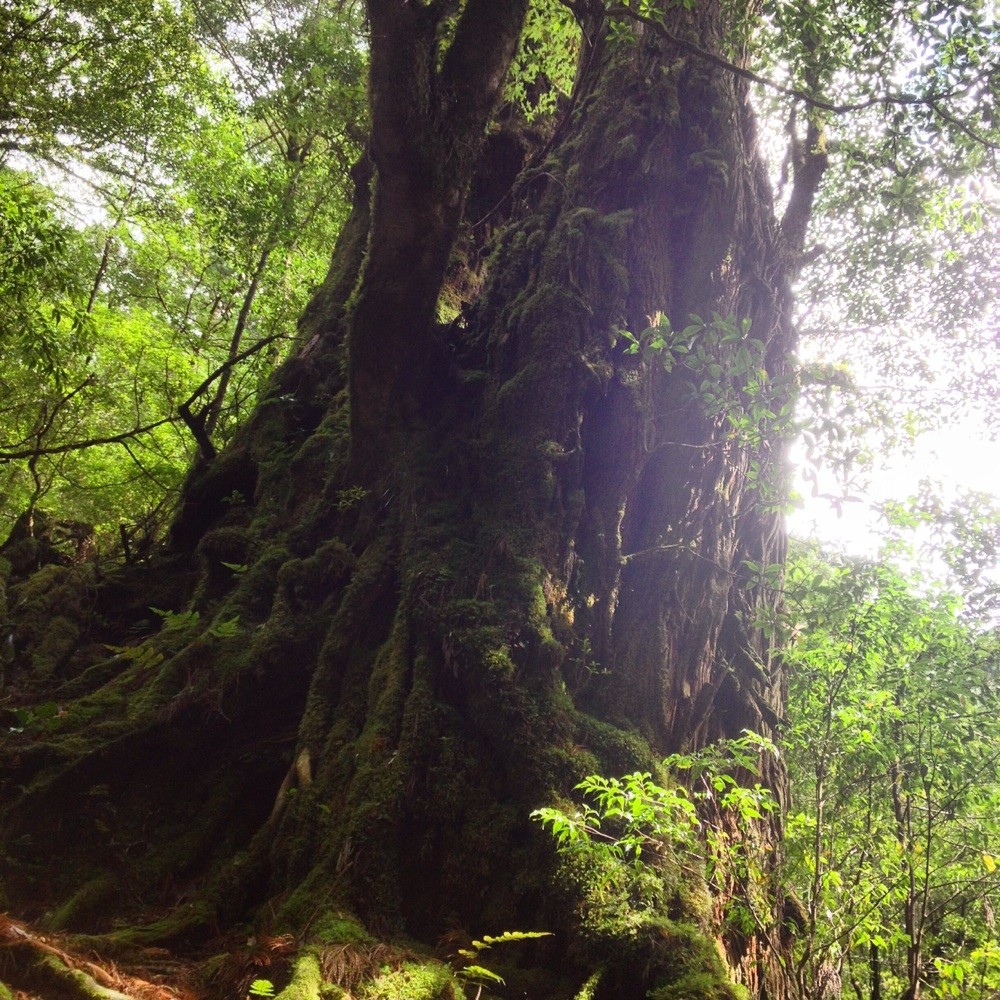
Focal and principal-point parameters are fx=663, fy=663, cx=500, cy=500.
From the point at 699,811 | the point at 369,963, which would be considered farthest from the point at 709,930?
the point at 369,963

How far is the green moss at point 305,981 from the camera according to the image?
2316 mm

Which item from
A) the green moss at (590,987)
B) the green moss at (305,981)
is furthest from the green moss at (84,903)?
the green moss at (590,987)

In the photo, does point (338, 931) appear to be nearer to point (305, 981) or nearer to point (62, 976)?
point (305, 981)

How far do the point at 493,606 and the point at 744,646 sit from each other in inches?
68.1

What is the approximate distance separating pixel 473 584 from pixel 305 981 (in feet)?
6.90

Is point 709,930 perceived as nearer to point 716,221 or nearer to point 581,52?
point 716,221

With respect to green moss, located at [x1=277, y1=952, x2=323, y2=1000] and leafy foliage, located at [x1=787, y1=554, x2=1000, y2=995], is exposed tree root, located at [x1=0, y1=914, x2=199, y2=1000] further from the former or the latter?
leafy foliage, located at [x1=787, y1=554, x2=1000, y2=995]

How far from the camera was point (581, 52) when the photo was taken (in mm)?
6340

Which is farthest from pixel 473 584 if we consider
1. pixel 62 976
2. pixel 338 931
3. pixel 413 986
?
pixel 62 976

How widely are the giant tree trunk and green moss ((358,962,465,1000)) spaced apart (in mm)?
351

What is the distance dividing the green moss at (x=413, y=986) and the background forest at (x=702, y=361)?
0.13 metres

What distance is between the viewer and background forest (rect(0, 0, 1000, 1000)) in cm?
351

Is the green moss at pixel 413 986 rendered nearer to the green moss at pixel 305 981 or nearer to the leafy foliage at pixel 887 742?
the green moss at pixel 305 981

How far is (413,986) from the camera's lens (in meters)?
2.54
